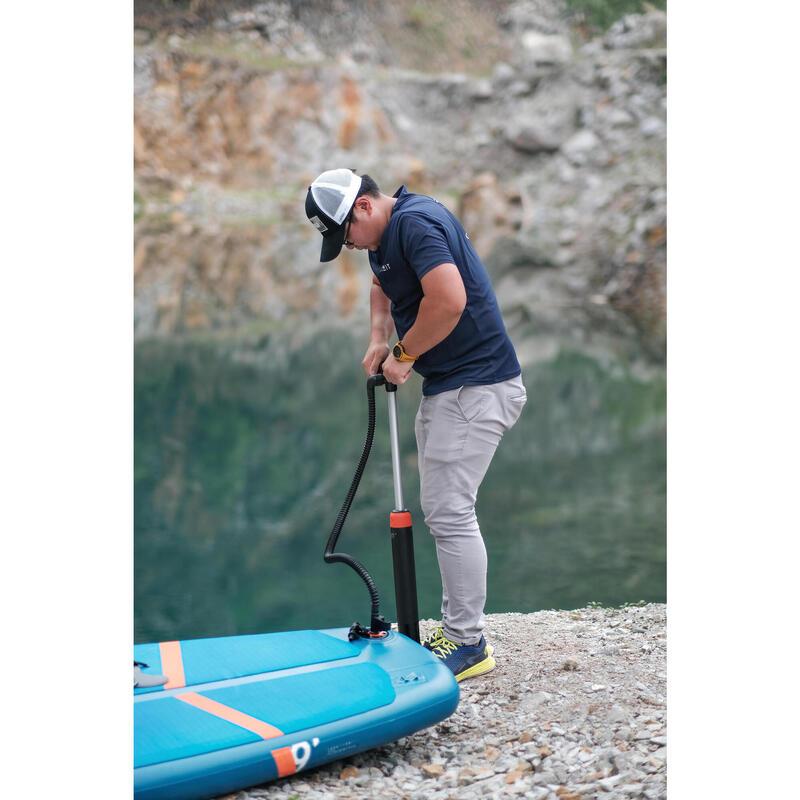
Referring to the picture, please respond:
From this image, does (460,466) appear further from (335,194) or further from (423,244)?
(335,194)

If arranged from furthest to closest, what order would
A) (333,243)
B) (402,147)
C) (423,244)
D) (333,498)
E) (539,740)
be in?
(402,147)
(333,498)
(333,243)
(423,244)
(539,740)

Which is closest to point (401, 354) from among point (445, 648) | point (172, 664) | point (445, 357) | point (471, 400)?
point (445, 357)

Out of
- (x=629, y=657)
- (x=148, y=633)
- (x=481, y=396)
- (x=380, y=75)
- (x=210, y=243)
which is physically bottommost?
(x=148, y=633)

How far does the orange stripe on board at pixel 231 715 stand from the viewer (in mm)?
2213

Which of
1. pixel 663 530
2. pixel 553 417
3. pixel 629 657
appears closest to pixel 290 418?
pixel 553 417

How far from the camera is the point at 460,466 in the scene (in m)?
2.79

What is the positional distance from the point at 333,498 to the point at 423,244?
205 inches

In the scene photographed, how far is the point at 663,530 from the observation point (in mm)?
6699

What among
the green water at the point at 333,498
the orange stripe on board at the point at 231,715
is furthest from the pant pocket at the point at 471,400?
the green water at the point at 333,498

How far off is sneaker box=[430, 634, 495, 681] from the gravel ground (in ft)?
0.11

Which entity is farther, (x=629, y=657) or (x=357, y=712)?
(x=629, y=657)

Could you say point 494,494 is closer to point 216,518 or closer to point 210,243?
point 216,518

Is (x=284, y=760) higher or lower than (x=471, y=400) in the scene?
lower

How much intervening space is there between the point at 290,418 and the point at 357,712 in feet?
26.1
